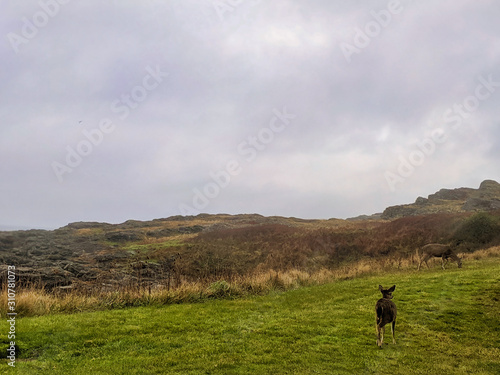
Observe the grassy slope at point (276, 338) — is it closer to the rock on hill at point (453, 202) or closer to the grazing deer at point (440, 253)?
the grazing deer at point (440, 253)

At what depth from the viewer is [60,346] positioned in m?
8.59

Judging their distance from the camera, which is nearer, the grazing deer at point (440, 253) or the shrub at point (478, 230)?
the grazing deer at point (440, 253)

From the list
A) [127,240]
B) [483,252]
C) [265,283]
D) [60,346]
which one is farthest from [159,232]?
[60,346]

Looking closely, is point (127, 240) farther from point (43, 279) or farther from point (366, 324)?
point (366, 324)

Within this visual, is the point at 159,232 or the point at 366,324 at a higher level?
the point at 159,232

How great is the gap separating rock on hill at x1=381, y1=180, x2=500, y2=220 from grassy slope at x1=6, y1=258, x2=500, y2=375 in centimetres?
4856

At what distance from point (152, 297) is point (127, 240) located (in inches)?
1556

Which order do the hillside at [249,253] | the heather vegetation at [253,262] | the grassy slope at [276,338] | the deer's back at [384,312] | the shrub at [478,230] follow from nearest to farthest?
the grassy slope at [276,338] < the deer's back at [384,312] < the heather vegetation at [253,262] < the hillside at [249,253] < the shrub at [478,230]

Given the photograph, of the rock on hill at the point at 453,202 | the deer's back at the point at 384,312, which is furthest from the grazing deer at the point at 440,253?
the rock on hill at the point at 453,202

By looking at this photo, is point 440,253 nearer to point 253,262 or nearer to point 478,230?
point 478,230

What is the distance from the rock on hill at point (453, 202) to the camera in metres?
54.9

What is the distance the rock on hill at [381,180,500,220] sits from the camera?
54875 millimetres

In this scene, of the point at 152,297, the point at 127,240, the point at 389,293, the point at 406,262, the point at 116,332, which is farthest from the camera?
the point at 127,240

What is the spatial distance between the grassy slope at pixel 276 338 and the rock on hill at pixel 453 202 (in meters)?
48.6
